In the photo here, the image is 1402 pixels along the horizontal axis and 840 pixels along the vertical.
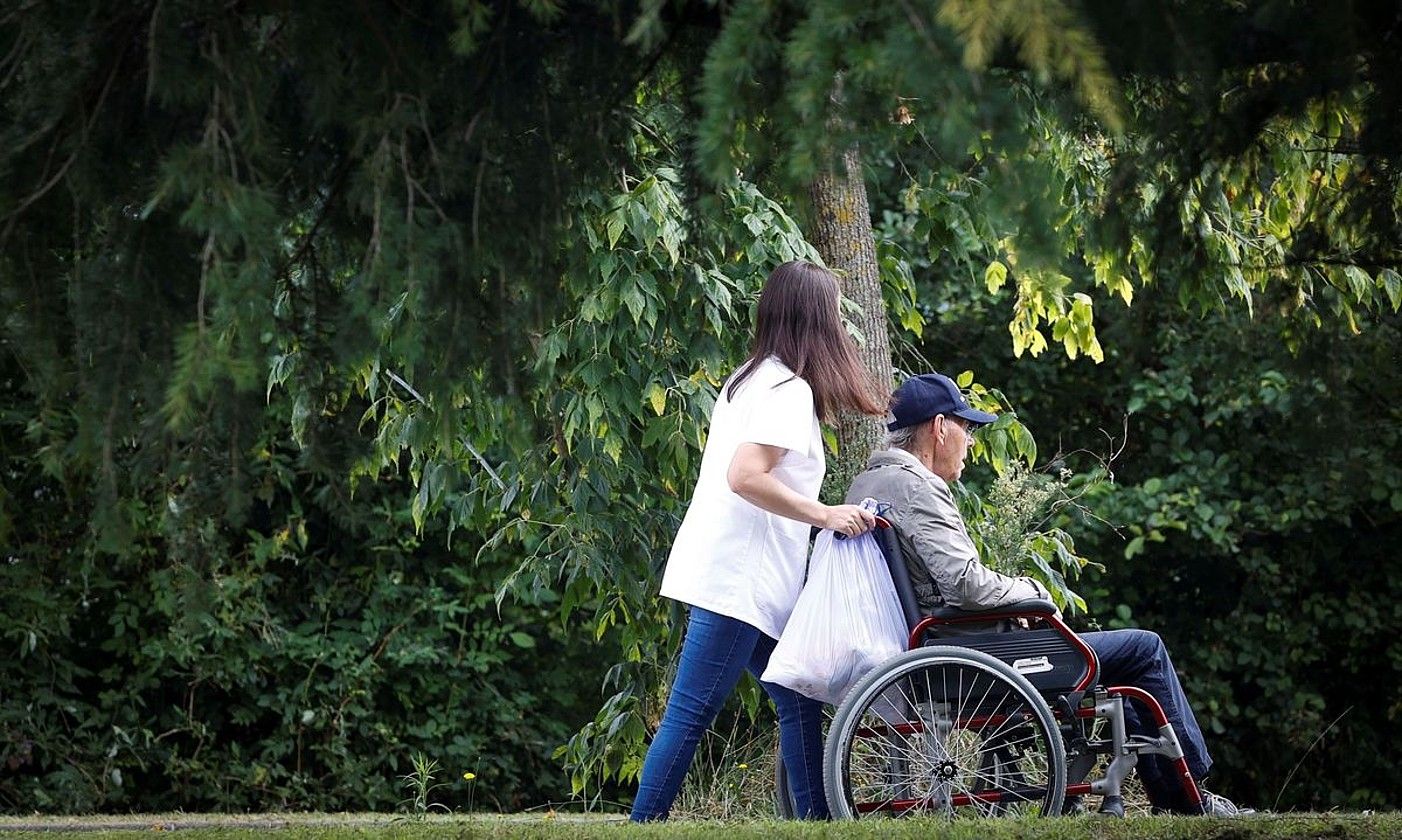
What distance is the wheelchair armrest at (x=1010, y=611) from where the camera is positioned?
3.95m

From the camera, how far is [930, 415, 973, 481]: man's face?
167 inches

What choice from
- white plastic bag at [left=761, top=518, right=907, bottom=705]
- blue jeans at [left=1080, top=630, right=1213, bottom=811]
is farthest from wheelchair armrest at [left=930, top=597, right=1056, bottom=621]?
blue jeans at [left=1080, top=630, right=1213, bottom=811]

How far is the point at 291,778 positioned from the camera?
365 inches

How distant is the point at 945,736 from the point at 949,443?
80 cm

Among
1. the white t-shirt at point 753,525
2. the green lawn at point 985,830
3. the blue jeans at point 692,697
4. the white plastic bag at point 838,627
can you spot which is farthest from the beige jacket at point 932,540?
the green lawn at point 985,830

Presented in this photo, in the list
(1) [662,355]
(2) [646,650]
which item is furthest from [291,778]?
(1) [662,355]

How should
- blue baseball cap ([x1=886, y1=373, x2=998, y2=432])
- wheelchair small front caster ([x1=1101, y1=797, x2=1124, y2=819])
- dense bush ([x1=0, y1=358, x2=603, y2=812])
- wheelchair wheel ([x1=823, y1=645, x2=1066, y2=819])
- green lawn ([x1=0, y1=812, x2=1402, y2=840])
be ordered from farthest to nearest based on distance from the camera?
dense bush ([x1=0, y1=358, x2=603, y2=812]) < blue baseball cap ([x1=886, y1=373, x2=998, y2=432]) < wheelchair small front caster ([x1=1101, y1=797, x2=1124, y2=819]) < wheelchair wheel ([x1=823, y1=645, x2=1066, y2=819]) < green lawn ([x1=0, y1=812, x2=1402, y2=840])

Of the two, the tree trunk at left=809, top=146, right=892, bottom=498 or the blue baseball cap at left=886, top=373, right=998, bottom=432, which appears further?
the tree trunk at left=809, top=146, right=892, bottom=498

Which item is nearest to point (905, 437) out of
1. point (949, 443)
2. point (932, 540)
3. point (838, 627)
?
point (949, 443)

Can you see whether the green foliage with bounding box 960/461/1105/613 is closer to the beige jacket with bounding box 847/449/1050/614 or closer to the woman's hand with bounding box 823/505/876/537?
the beige jacket with bounding box 847/449/1050/614

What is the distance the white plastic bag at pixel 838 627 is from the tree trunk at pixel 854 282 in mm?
1309

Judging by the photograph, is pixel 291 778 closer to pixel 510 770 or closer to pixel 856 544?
pixel 510 770

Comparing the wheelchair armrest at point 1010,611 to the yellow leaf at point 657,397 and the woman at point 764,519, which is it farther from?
the yellow leaf at point 657,397

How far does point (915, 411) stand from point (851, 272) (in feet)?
4.53
